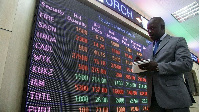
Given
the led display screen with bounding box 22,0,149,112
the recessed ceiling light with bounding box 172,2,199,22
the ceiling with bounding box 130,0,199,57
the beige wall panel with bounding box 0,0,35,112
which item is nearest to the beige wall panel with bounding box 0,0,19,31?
the beige wall panel with bounding box 0,0,35,112

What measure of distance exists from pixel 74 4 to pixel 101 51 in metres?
0.68

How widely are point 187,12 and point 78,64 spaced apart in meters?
3.13

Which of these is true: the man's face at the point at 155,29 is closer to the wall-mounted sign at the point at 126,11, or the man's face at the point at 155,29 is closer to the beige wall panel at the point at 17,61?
the beige wall panel at the point at 17,61

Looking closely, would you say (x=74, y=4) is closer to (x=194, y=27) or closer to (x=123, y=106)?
(x=123, y=106)

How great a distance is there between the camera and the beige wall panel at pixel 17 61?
49.6 inches

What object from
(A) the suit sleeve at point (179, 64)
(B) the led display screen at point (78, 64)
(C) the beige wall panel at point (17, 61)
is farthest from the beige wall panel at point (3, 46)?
(A) the suit sleeve at point (179, 64)

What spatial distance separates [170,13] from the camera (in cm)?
365

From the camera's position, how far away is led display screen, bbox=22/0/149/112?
1.41 meters

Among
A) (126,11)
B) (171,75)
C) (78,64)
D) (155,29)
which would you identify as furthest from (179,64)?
(126,11)

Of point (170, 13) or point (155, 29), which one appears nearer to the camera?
point (155, 29)

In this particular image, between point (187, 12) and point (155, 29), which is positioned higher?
point (187, 12)

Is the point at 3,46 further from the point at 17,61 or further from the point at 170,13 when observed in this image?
the point at 170,13

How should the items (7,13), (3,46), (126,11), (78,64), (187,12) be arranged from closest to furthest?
1. (3,46)
2. (7,13)
3. (78,64)
4. (126,11)
5. (187,12)

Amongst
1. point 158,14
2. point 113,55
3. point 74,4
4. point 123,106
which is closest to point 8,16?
point 74,4
